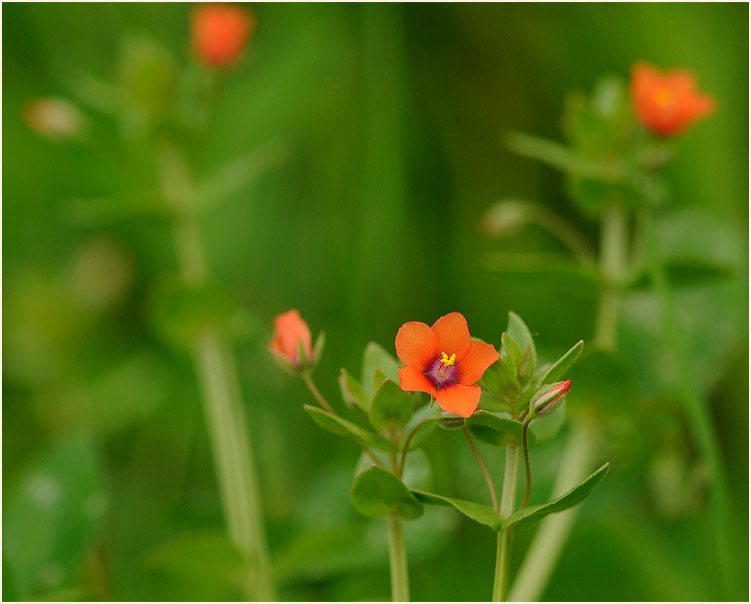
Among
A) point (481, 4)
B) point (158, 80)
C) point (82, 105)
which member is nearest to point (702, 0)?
point (481, 4)

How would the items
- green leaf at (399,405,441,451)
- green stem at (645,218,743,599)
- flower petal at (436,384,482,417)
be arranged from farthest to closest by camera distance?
green stem at (645,218,743,599), green leaf at (399,405,441,451), flower petal at (436,384,482,417)

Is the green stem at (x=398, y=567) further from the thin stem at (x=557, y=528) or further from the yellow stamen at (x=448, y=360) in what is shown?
the thin stem at (x=557, y=528)

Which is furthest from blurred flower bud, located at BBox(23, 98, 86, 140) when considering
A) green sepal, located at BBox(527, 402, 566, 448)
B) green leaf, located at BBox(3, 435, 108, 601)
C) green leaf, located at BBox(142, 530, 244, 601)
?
green sepal, located at BBox(527, 402, 566, 448)

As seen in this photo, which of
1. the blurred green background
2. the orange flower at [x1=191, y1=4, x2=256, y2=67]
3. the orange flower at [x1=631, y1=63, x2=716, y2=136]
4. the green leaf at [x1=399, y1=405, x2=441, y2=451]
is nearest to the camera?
the green leaf at [x1=399, y1=405, x2=441, y2=451]

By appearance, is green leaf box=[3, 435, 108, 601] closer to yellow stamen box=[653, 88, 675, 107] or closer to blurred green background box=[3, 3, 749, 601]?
blurred green background box=[3, 3, 749, 601]

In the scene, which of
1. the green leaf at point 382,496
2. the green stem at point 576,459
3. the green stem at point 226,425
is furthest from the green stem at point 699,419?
the green stem at point 226,425

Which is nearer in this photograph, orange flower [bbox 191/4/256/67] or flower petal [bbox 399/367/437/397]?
flower petal [bbox 399/367/437/397]
